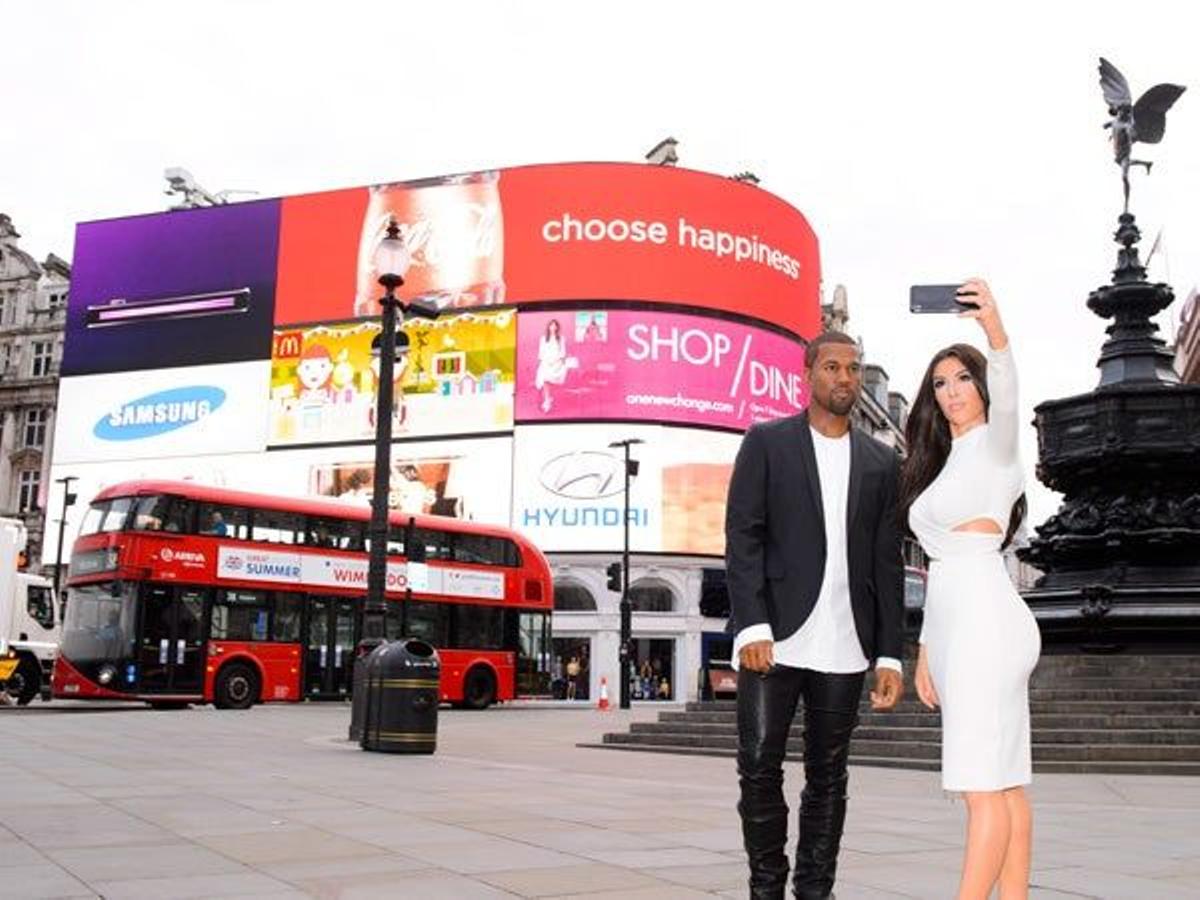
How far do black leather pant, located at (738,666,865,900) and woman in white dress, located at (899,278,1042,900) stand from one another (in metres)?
0.34

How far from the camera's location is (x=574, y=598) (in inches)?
1833

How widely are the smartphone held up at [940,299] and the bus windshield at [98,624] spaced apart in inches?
780

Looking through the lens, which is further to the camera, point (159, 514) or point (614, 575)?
point (614, 575)

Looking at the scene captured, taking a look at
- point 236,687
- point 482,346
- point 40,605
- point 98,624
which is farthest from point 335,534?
point 482,346

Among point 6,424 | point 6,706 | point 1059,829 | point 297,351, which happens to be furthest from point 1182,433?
point 6,424

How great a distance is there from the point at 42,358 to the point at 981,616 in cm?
6029

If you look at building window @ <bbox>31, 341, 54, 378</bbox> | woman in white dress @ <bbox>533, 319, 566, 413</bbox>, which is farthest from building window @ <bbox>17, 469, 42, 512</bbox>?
woman in white dress @ <bbox>533, 319, 566, 413</bbox>

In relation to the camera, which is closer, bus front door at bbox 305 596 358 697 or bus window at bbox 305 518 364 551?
bus front door at bbox 305 596 358 697

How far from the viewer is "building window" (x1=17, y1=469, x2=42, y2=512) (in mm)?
55625

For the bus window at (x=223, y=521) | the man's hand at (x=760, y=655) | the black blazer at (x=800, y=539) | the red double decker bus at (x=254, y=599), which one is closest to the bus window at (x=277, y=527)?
the red double decker bus at (x=254, y=599)

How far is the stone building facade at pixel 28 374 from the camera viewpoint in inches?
2188

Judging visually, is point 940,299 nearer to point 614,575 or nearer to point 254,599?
point 254,599

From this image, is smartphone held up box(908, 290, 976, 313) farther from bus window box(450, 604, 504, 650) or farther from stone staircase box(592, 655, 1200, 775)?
bus window box(450, 604, 504, 650)

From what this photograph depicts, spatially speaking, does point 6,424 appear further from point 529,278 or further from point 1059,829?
point 1059,829
